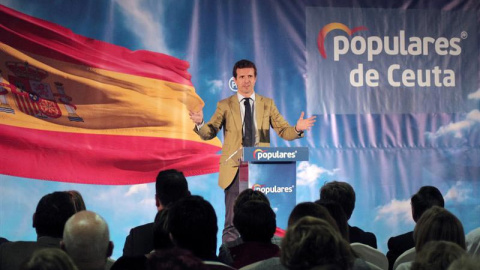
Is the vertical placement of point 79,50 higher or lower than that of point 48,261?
higher

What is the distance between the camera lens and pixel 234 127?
6.52 meters

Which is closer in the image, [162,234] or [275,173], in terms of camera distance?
[162,234]

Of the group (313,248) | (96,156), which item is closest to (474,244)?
(313,248)

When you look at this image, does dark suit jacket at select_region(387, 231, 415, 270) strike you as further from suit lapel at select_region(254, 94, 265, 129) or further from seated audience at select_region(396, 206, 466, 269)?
suit lapel at select_region(254, 94, 265, 129)

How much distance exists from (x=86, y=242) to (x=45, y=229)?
0.70 meters

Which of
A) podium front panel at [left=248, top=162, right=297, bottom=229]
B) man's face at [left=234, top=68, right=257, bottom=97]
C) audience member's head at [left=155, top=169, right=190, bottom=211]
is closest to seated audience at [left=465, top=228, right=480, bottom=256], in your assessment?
audience member's head at [left=155, top=169, right=190, bottom=211]

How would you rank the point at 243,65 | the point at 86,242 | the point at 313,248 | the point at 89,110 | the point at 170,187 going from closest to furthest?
the point at 313,248 < the point at 86,242 < the point at 170,187 < the point at 243,65 < the point at 89,110

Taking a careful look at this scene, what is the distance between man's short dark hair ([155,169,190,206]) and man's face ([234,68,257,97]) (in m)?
2.68

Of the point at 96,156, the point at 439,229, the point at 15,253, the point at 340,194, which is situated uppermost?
the point at 96,156

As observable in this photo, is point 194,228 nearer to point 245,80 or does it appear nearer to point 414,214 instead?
point 414,214

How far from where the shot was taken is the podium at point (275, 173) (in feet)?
17.9

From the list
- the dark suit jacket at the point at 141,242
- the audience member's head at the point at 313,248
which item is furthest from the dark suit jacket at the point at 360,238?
the audience member's head at the point at 313,248

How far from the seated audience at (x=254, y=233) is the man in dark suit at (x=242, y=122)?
9.86 ft

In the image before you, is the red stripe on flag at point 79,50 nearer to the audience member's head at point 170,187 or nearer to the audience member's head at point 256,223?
the audience member's head at point 170,187
